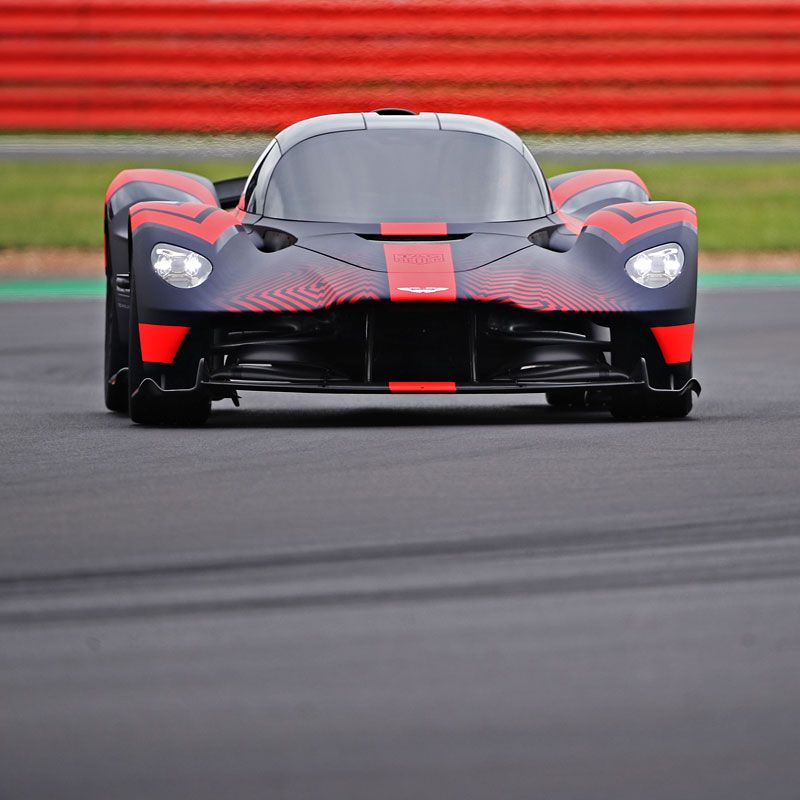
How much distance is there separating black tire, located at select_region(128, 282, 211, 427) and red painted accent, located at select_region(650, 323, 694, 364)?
1.77 meters

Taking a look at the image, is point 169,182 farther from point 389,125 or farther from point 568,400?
point 568,400

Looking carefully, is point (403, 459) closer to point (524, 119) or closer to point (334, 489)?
point (334, 489)

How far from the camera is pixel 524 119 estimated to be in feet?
79.0

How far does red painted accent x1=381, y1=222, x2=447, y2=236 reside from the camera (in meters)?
8.05

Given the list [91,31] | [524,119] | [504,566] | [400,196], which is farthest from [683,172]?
[504,566]

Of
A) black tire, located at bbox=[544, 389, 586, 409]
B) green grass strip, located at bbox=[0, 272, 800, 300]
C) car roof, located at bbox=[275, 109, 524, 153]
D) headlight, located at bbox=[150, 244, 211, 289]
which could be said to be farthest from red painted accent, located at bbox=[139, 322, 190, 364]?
green grass strip, located at bbox=[0, 272, 800, 300]

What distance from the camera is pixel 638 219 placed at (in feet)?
26.9

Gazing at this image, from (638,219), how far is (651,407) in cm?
76

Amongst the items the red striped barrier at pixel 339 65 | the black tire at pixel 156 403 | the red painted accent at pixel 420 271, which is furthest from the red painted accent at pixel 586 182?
the red striped barrier at pixel 339 65

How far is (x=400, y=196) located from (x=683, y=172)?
15.3 meters

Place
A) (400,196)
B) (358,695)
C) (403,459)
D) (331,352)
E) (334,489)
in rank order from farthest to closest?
(400,196) → (331,352) → (403,459) → (334,489) → (358,695)

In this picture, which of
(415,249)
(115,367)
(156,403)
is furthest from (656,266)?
(115,367)

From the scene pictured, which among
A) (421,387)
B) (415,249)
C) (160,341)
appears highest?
(415,249)

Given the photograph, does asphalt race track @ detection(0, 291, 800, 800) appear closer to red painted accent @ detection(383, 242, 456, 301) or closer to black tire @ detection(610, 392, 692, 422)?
black tire @ detection(610, 392, 692, 422)
